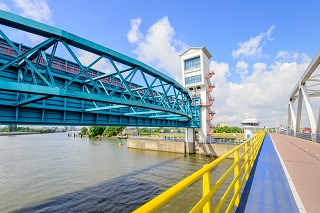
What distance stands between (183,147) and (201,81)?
15.7 meters

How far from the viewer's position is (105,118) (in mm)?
17453

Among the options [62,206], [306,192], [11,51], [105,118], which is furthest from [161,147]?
[306,192]

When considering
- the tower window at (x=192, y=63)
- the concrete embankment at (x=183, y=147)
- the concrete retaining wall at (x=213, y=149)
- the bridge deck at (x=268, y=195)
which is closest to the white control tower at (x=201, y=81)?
the tower window at (x=192, y=63)

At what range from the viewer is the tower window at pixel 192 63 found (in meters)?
41.7

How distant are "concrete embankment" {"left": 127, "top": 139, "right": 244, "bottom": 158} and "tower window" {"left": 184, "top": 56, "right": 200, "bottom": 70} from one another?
739 inches

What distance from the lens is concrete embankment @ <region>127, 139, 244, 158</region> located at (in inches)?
1291

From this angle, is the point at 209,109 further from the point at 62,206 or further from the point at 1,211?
the point at 1,211

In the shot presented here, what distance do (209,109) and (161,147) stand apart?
1461 centimetres

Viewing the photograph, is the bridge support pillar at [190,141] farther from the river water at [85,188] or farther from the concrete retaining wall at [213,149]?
the river water at [85,188]

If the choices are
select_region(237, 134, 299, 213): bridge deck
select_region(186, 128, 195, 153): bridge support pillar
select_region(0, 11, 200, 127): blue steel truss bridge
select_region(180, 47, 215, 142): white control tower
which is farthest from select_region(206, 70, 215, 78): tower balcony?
select_region(237, 134, 299, 213): bridge deck

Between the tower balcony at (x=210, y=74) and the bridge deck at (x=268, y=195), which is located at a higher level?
the tower balcony at (x=210, y=74)

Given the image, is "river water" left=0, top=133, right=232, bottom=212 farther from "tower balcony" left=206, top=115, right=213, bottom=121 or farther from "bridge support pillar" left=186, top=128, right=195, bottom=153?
"tower balcony" left=206, top=115, right=213, bottom=121

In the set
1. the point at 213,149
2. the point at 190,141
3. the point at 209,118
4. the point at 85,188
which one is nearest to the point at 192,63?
the point at 209,118

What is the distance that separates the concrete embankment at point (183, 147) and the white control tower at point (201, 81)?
2.69m
